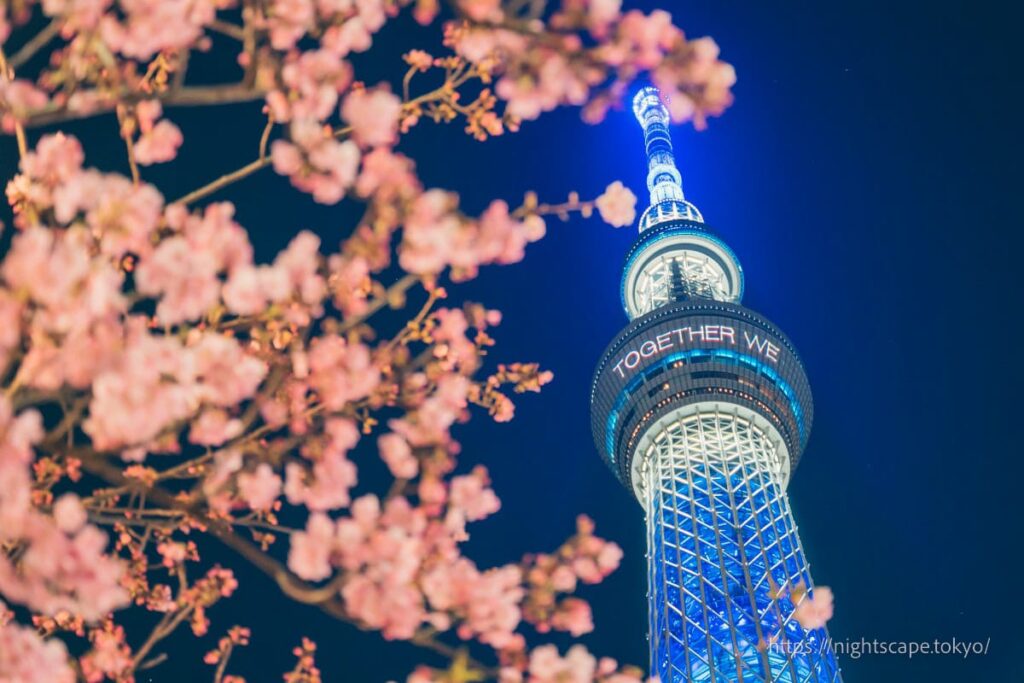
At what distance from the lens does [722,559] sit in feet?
92.0

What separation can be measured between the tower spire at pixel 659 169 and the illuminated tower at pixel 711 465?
211cm

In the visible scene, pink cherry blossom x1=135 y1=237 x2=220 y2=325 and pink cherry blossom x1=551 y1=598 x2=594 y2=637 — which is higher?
pink cherry blossom x1=135 y1=237 x2=220 y2=325

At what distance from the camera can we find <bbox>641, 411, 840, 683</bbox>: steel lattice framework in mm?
25234

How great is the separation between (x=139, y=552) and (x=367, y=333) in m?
3.05

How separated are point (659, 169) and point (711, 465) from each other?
58.2 ft

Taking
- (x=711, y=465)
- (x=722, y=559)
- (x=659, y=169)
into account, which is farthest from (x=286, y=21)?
(x=659, y=169)

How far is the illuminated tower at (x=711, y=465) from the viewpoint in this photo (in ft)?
84.5

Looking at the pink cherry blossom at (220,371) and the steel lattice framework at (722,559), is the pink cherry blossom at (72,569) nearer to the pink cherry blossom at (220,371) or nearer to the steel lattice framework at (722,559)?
the pink cherry blossom at (220,371)

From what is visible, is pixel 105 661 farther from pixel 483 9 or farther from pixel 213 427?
pixel 483 9

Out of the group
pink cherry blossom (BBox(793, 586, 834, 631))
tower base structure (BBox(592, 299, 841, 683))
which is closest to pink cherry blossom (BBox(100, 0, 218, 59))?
pink cherry blossom (BBox(793, 586, 834, 631))

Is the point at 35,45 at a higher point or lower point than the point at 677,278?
lower

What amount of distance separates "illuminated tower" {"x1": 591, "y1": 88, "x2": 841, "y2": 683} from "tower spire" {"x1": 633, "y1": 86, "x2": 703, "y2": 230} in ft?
6.91

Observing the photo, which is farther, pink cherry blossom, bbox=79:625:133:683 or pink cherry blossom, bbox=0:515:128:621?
pink cherry blossom, bbox=79:625:133:683

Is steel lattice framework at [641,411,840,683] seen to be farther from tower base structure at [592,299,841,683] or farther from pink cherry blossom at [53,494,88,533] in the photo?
pink cherry blossom at [53,494,88,533]
